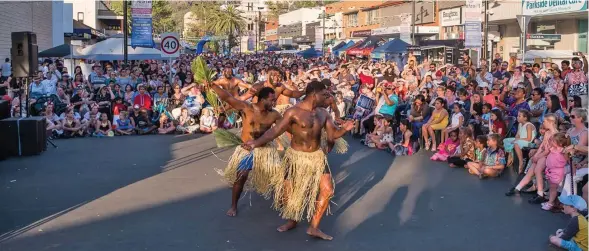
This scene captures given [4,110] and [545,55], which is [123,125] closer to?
[4,110]

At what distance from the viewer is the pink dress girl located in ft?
39.9

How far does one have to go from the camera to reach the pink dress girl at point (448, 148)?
479 inches

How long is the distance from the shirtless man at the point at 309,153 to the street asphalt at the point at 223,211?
0.31 metres

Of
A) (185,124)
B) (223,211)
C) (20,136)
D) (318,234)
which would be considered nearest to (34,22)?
(185,124)

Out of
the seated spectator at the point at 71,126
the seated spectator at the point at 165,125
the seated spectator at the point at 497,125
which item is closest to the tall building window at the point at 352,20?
the seated spectator at the point at 165,125

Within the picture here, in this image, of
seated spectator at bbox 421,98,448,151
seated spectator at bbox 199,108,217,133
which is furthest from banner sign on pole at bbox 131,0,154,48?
seated spectator at bbox 421,98,448,151

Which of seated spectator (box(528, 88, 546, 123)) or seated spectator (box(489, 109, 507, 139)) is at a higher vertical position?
seated spectator (box(528, 88, 546, 123))

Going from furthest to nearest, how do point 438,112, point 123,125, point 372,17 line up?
point 372,17, point 123,125, point 438,112

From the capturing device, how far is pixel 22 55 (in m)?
13.0

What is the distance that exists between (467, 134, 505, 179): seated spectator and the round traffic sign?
431 inches

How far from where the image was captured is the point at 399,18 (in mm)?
52781

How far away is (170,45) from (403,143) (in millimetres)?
8526

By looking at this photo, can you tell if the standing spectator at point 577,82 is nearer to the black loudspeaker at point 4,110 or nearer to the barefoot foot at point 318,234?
the barefoot foot at point 318,234

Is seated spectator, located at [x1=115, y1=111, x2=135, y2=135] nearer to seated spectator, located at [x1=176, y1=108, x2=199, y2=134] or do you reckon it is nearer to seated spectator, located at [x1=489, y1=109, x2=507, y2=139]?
seated spectator, located at [x1=176, y1=108, x2=199, y2=134]
